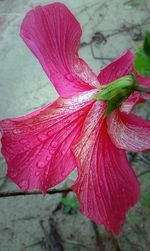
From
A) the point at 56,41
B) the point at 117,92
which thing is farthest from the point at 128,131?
the point at 56,41

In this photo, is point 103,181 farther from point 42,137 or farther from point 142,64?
point 142,64

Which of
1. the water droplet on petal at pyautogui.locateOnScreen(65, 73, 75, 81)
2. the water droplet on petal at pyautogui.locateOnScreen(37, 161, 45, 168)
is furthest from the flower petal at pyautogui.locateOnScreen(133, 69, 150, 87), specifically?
the water droplet on petal at pyautogui.locateOnScreen(37, 161, 45, 168)

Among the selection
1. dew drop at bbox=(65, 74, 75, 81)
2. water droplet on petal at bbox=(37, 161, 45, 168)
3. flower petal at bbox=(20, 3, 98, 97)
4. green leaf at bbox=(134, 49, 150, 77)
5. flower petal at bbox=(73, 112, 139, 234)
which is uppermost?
flower petal at bbox=(20, 3, 98, 97)

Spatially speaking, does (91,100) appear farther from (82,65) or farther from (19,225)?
(19,225)

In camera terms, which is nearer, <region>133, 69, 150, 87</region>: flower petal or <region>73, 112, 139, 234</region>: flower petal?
<region>73, 112, 139, 234</region>: flower petal

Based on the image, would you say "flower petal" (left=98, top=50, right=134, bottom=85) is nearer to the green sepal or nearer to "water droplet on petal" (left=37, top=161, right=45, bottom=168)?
the green sepal
